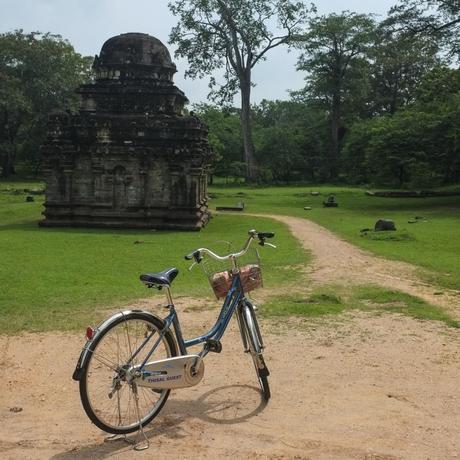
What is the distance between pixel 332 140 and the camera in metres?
52.2

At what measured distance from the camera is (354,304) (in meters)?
8.51

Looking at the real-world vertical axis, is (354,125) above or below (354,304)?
above

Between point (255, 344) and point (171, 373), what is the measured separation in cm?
78

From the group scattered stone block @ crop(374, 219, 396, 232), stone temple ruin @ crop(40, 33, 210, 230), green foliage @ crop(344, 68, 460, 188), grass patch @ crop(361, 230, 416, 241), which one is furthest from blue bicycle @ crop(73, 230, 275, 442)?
green foliage @ crop(344, 68, 460, 188)

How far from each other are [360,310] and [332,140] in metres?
45.7

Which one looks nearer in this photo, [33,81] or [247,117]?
[247,117]

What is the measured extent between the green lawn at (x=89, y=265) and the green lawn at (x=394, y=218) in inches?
97.3

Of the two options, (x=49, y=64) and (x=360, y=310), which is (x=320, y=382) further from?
(x=49, y=64)

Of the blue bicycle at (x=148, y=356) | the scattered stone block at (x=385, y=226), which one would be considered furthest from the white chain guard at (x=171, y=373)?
the scattered stone block at (x=385, y=226)

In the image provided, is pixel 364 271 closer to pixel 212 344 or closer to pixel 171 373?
pixel 212 344

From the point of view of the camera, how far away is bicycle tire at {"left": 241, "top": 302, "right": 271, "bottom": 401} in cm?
471

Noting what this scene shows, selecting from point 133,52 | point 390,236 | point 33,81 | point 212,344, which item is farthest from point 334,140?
point 212,344

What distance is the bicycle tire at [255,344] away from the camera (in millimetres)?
4715

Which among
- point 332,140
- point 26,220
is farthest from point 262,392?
point 332,140
